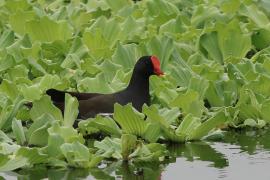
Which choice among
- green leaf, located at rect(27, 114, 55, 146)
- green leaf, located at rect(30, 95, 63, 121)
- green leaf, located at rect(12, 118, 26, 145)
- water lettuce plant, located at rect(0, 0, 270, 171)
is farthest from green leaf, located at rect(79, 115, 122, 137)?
green leaf, located at rect(12, 118, 26, 145)

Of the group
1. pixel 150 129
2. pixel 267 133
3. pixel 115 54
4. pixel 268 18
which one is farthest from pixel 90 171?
pixel 268 18

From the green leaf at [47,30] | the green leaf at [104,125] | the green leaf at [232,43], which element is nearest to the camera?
the green leaf at [104,125]

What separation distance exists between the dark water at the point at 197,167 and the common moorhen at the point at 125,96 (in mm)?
609

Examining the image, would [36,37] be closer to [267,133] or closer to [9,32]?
[9,32]

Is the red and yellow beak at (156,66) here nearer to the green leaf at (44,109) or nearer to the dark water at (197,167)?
the dark water at (197,167)

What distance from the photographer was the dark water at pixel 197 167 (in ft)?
26.3

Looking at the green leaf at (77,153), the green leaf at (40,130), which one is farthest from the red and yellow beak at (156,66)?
the green leaf at (77,153)

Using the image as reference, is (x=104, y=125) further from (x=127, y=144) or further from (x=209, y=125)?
(x=209, y=125)

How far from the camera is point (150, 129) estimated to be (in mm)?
8586

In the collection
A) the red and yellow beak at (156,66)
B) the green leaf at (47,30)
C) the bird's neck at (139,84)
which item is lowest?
the bird's neck at (139,84)

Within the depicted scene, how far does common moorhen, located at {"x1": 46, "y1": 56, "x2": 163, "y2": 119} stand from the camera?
903 cm

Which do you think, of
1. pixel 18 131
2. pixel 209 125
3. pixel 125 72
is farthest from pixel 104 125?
pixel 125 72

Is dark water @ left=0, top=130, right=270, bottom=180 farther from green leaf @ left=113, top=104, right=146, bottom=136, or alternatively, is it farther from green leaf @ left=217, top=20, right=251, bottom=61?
green leaf @ left=217, top=20, right=251, bottom=61

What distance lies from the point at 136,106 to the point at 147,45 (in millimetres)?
1263
